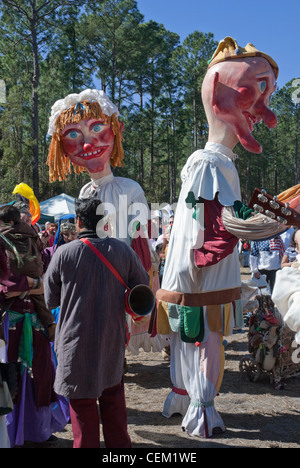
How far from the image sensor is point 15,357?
3.23 meters

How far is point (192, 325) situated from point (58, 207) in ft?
39.2

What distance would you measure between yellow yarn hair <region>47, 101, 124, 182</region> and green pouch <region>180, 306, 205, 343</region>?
198cm

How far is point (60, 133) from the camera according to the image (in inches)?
179

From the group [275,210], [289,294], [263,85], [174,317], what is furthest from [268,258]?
[289,294]

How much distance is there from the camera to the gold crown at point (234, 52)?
3.68 meters

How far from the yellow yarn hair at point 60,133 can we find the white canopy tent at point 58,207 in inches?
377

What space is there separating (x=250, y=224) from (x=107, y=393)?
139 cm

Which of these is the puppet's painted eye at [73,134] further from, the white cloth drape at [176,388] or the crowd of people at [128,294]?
the white cloth drape at [176,388]

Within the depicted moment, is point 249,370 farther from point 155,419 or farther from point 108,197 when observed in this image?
point 108,197

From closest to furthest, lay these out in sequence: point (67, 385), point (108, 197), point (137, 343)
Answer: point (67, 385)
point (108, 197)
point (137, 343)

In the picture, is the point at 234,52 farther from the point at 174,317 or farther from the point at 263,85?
the point at 174,317

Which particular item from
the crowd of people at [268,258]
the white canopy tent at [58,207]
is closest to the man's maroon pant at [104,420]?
the crowd of people at [268,258]

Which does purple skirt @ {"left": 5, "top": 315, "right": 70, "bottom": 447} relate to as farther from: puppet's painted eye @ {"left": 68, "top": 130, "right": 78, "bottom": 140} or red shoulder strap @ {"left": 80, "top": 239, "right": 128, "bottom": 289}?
puppet's painted eye @ {"left": 68, "top": 130, "right": 78, "bottom": 140}
